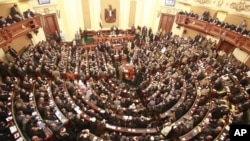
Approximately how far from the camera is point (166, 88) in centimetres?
1115

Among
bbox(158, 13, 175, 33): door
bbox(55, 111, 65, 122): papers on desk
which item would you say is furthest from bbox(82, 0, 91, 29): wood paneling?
bbox(55, 111, 65, 122): papers on desk

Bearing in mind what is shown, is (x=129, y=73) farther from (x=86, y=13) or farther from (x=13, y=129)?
(x=86, y=13)

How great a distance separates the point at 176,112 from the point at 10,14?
11.9 meters

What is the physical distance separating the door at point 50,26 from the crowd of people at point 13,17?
3.44 meters

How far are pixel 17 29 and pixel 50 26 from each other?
6.06m

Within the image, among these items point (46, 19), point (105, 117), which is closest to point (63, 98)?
point (105, 117)

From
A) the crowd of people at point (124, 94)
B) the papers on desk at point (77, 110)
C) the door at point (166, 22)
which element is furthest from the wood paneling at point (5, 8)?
the door at point (166, 22)

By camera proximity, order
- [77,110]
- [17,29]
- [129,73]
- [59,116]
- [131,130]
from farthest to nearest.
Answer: [129,73], [17,29], [77,110], [59,116], [131,130]

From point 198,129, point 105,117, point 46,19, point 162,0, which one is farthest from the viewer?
point 162,0

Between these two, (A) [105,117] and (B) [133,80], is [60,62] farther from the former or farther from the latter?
(A) [105,117]

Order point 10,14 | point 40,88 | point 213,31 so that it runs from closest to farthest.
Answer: point 40,88 < point 10,14 < point 213,31

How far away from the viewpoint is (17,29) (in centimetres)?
1223

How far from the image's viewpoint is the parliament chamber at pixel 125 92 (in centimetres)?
800

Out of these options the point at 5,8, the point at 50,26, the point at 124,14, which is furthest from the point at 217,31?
the point at 5,8
